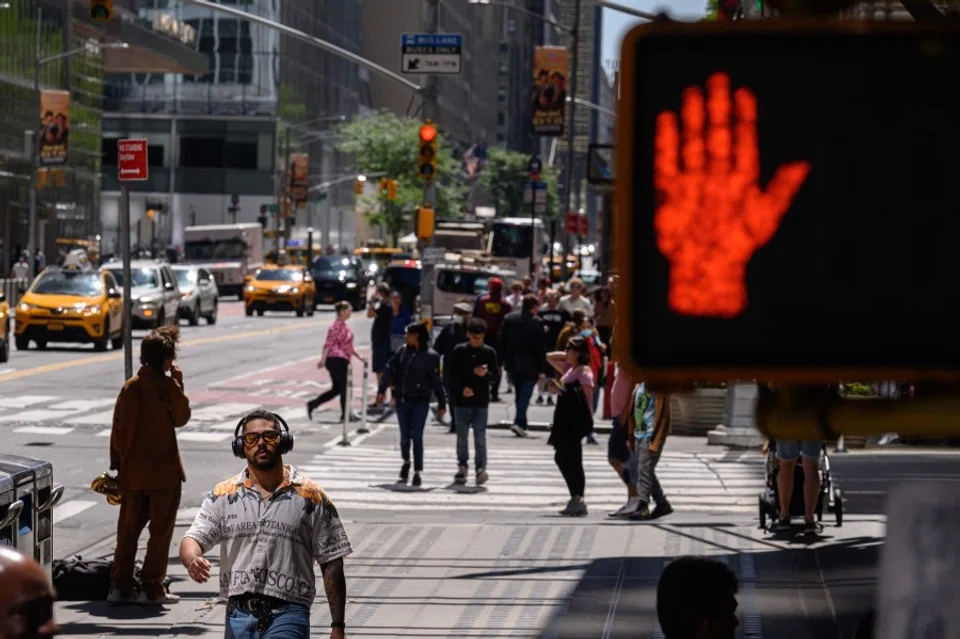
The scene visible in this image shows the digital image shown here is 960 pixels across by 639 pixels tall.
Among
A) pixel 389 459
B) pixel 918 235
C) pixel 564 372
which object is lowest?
pixel 389 459

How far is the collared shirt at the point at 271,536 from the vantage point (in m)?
7.70

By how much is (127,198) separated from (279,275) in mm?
48989

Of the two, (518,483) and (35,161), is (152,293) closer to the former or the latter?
(35,161)

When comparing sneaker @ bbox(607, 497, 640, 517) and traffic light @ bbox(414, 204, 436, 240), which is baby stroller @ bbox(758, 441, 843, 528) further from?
→ traffic light @ bbox(414, 204, 436, 240)

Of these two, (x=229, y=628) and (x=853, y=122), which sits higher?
(x=853, y=122)

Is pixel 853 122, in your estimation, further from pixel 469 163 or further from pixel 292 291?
pixel 469 163

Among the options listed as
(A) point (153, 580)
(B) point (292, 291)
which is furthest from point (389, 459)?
(B) point (292, 291)

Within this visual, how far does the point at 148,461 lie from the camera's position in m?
12.6

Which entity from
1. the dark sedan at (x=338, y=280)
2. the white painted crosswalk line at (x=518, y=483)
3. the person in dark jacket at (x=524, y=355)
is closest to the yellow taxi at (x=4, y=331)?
the person in dark jacket at (x=524, y=355)

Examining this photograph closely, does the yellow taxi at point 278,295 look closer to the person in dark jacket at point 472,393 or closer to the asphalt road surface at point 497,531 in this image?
the asphalt road surface at point 497,531

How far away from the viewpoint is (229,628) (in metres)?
7.73

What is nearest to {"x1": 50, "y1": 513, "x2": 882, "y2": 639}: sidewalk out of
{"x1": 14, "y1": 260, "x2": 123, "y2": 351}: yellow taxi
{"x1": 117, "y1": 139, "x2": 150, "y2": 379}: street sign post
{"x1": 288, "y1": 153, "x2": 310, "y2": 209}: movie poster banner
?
{"x1": 117, "y1": 139, "x2": 150, "y2": 379}: street sign post

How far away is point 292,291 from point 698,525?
46058 mm

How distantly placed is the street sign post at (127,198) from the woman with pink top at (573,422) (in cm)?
443
